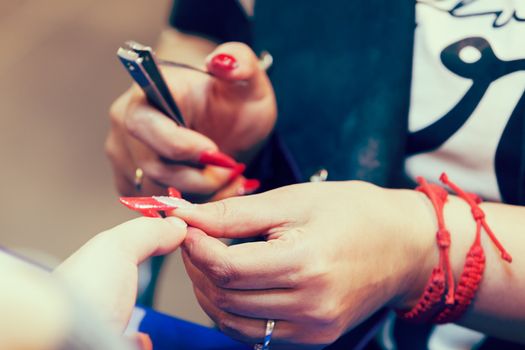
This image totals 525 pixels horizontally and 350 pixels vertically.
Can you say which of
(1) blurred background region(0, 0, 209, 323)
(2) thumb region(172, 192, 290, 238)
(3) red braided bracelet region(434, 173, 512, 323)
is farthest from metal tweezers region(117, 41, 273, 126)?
(1) blurred background region(0, 0, 209, 323)

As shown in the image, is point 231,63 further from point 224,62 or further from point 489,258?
point 489,258

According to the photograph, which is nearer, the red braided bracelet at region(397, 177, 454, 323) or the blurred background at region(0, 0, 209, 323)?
the red braided bracelet at region(397, 177, 454, 323)

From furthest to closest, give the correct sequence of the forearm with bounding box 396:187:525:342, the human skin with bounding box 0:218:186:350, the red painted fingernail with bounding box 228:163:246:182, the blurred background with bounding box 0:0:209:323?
the blurred background with bounding box 0:0:209:323 → the red painted fingernail with bounding box 228:163:246:182 → the forearm with bounding box 396:187:525:342 → the human skin with bounding box 0:218:186:350

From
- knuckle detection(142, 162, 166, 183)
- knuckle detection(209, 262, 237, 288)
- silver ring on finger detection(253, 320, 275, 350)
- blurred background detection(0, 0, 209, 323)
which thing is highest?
knuckle detection(209, 262, 237, 288)

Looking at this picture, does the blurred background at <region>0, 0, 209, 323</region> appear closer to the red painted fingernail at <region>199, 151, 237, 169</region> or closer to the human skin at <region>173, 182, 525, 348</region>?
the red painted fingernail at <region>199, 151, 237, 169</region>

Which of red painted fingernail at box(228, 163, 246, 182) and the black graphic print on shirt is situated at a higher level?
the black graphic print on shirt

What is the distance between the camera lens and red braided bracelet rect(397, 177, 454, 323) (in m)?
0.44

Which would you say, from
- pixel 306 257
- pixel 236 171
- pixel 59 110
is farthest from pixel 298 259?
pixel 59 110

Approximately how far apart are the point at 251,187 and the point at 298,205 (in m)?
0.19

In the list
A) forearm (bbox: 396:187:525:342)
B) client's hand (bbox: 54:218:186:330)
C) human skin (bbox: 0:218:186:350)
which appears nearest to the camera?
human skin (bbox: 0:218:186:350)

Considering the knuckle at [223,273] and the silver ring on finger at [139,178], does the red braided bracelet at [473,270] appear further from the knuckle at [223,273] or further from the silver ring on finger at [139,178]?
the silver ring on finger at [139,178]

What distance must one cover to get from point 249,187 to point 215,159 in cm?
6

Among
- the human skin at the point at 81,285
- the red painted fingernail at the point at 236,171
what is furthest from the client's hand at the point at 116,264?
the red painted fingernail at the point at 236,171

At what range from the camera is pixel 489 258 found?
459 millimetres
